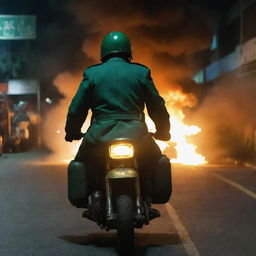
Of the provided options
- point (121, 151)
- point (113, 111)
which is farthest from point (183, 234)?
point (113, 111)

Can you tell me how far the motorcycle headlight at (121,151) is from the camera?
4734 millimetres

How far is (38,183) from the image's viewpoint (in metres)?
10.7

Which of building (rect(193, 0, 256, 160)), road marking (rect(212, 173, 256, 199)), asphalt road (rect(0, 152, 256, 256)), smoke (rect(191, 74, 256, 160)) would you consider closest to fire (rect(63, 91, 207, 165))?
smoke (rect(191, 74, 256, 160))

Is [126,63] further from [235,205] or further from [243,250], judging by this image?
[235,205]

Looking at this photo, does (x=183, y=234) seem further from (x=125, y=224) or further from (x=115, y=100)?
(x=115, y=100)

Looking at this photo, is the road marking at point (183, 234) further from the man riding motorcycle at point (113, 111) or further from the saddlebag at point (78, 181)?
the saddlebag at point (78, 181)

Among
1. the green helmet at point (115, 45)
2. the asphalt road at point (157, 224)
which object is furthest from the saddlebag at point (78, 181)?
the green helmet at point (115, 45)

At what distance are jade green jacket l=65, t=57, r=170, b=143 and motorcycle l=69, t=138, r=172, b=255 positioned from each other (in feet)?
0.77

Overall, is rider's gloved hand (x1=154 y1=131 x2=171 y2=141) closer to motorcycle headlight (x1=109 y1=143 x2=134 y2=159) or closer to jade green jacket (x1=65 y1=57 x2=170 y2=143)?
jade green jacket (x1=65 y1=57 x2=170 y2=143)

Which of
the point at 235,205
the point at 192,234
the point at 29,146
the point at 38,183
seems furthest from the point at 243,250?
the point at 29,146

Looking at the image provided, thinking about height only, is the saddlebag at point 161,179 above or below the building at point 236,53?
below

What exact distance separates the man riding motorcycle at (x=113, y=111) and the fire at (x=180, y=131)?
414 inches

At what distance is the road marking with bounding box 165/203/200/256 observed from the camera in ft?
16.7

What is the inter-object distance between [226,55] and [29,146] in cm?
1104
